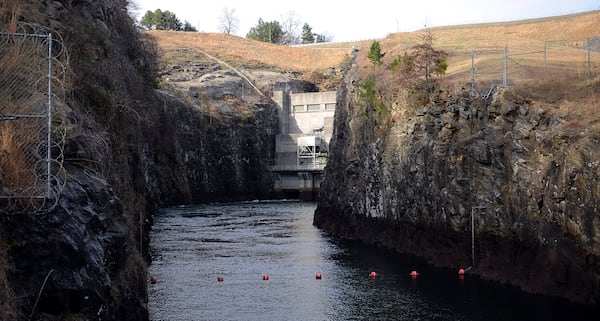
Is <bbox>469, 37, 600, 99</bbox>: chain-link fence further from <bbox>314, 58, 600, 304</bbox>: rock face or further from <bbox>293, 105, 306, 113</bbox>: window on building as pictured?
<bbox>293, 105, 306, 113</bbox>: window on building

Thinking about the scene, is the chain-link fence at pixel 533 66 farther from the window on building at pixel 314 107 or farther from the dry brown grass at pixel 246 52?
the dry brown grass at pixel 246 52

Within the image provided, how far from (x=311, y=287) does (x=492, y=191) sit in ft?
31.5

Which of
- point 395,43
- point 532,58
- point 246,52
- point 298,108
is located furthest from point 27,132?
point 246,52

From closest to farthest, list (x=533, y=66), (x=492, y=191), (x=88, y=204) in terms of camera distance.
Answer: (x=88, y=204) < (x=492, y=191) < (x=533, y=66)

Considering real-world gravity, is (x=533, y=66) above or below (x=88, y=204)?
above

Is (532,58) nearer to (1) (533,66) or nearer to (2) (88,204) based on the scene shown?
(1) (533,66)

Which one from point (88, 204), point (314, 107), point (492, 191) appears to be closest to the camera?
point (88, 204)

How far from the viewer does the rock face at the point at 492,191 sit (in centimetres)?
2848

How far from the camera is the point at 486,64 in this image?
47688 mm

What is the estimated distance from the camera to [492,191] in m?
35.3

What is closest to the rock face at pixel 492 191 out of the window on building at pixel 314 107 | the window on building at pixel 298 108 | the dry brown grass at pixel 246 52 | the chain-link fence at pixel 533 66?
the chain-link fence at pixel 533 66

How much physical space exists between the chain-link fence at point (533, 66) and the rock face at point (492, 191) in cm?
186

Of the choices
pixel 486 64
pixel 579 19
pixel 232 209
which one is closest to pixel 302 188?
pixel 232 209

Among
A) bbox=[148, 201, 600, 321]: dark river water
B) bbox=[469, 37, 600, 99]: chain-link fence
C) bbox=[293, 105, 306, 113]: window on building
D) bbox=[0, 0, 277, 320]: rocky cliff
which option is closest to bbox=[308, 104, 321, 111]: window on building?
bbox=[293, 105, 306, 113]: window on building
